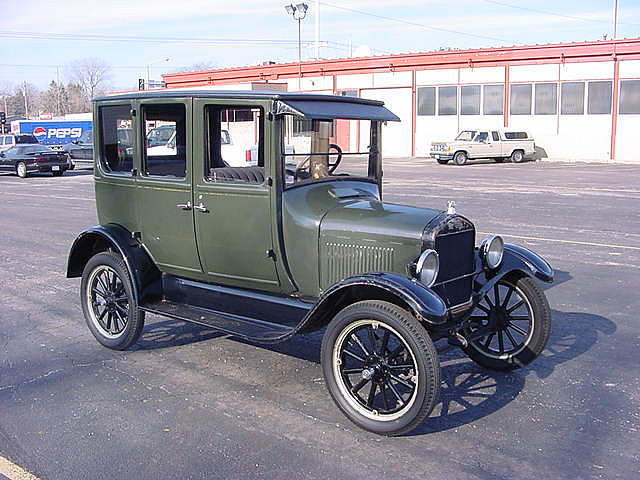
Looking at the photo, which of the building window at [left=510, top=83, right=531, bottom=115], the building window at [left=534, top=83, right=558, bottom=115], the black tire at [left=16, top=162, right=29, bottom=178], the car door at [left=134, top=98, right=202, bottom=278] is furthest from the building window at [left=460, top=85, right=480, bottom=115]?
the car door at [left=134, top=98, right=202, bottom=278]

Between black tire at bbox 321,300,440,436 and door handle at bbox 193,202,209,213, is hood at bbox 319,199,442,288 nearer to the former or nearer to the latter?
black tire at bbox 321,300,440,436

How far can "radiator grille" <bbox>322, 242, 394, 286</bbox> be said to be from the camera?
15.1 feet

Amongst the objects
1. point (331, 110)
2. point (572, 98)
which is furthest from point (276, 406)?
point (572, 98)

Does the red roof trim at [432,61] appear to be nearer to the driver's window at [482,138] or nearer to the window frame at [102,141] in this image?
the driver's window at [482,138]

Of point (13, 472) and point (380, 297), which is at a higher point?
point (380, 297)

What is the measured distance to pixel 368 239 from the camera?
15.2ft

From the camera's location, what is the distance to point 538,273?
5223mm

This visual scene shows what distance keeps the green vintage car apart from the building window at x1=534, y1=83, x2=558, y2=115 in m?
32.9

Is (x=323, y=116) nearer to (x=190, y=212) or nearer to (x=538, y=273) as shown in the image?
(x=190, y=212)

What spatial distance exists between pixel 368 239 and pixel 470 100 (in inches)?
1430

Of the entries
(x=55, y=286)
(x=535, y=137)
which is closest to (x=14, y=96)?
(x=535, y=137)

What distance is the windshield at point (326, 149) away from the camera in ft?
16.3

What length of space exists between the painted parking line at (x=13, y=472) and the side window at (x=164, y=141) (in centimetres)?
241

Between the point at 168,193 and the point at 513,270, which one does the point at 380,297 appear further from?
the point at 168,193
